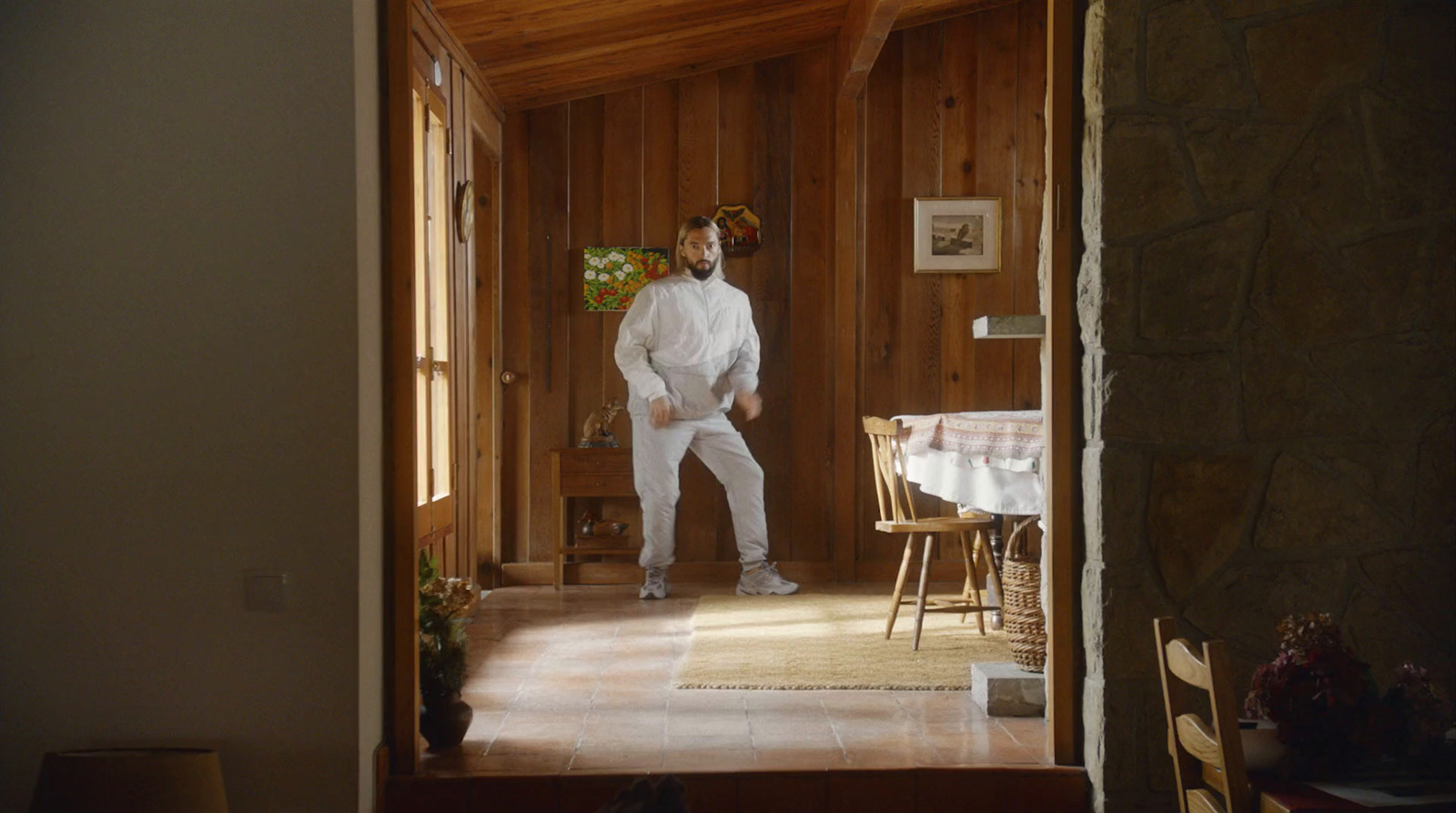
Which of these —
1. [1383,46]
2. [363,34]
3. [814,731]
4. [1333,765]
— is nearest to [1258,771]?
[1333,765]

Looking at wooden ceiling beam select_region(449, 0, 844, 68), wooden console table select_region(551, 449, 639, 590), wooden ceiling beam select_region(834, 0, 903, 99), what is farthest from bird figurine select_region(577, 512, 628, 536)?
wooden ceiling beam select_region(834, 0, 903, 99)

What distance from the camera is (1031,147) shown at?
5844mm

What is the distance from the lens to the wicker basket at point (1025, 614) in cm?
354

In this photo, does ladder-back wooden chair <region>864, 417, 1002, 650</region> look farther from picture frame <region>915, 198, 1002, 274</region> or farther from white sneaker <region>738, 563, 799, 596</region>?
picture frame <region>915, 198, 1002, 274</region>

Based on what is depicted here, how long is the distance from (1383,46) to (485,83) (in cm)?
363

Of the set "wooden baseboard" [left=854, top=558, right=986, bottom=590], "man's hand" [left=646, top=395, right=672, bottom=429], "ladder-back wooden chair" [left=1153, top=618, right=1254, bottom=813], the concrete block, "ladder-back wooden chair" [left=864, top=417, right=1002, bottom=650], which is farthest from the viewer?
"wooden baseboard" [left=854, top=558, right=986, bottom=590]

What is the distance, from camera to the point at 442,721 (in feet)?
9.78

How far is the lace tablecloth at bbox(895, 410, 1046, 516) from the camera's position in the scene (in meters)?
3.89

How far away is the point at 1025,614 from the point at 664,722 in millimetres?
1103

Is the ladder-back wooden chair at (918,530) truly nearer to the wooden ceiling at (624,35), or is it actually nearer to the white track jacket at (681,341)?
the white track jacket at (681,341)

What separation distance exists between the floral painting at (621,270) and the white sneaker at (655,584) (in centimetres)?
126

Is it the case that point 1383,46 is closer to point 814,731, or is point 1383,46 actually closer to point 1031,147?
point 814,731

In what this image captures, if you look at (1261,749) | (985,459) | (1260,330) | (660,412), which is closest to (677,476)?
(660,412)

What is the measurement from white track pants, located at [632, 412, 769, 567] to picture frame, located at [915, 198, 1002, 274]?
4.11 feet
